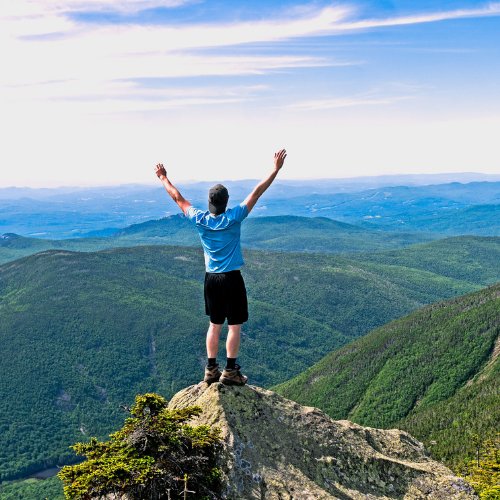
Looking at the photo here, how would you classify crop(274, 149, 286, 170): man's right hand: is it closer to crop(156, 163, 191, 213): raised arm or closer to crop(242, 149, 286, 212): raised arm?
crop(242, 149, 286, 212): raised arm

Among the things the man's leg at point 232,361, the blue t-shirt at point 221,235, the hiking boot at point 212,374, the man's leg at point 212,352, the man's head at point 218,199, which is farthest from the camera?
the hiking boot at point 212,374

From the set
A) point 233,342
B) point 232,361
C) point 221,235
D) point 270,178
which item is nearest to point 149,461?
point 233,342

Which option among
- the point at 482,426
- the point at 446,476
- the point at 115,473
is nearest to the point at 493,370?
the point at 482,426

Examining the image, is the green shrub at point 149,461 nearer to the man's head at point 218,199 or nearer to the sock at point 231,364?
the sock at point 231,364

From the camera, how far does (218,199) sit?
16.7m

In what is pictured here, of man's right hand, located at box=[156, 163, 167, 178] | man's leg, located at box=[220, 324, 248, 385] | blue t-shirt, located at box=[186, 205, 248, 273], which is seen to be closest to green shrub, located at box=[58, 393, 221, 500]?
man's leg, located at box=[220, 324, 248, 385]

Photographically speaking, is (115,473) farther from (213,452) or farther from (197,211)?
(197,211)

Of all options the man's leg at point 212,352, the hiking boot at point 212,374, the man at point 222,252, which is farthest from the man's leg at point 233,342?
the hiking boot at point 212,374

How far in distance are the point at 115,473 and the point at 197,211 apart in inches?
324

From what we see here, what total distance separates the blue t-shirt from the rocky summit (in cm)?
471

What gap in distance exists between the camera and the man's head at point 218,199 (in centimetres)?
1673

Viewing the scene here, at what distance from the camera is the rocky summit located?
621 inches

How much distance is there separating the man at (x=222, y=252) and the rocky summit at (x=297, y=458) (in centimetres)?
218

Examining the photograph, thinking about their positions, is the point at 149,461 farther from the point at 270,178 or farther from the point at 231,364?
the point at 270,178
